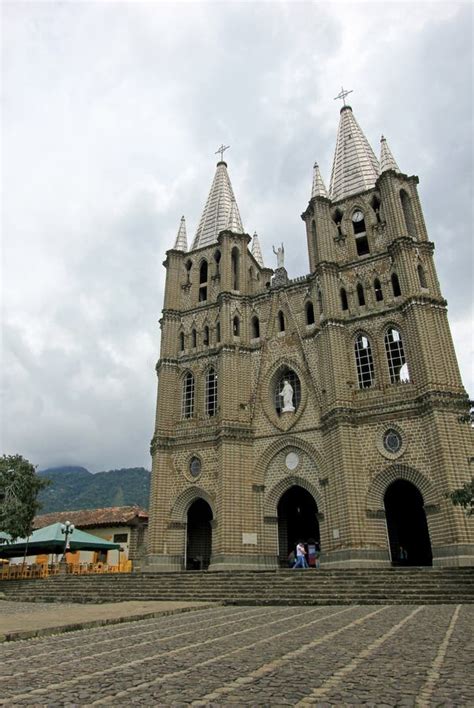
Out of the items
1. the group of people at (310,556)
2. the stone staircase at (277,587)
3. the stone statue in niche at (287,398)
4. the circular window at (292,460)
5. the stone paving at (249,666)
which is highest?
the stone statue in niche at (287,398)

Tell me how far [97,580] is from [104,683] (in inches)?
694

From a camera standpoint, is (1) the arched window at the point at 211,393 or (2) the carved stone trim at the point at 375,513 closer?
(2) the carved stone trim at the point at 375,513

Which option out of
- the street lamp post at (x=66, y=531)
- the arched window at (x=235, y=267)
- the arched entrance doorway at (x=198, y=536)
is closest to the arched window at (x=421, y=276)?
the arched window at (x=235, y=267)

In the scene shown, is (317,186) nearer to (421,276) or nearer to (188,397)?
(421,276)

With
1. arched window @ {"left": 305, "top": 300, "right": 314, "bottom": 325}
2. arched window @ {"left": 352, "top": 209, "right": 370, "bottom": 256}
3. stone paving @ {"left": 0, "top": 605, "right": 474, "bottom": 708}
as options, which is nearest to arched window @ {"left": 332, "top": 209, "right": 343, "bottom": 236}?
arched window @ {"left": 352, "top": 209, "right": 370, "bottom": 256}

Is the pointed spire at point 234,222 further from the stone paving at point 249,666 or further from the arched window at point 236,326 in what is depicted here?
the stone paving at point 249,666

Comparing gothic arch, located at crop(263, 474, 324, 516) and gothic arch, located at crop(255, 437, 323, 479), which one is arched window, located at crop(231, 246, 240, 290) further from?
gothic arch, located at crop(263, 474, 324, 516)

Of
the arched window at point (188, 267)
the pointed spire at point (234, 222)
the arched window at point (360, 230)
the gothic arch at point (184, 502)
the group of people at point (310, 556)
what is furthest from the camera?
the arched window at point (188, 267)

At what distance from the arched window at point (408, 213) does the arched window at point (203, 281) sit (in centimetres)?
1290

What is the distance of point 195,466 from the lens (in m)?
27.2

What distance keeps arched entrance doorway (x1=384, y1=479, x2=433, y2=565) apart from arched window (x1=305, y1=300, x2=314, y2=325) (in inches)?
389

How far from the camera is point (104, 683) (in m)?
4.62

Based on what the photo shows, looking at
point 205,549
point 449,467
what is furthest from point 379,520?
point 205,549

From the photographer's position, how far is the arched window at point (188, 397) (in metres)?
29.2
